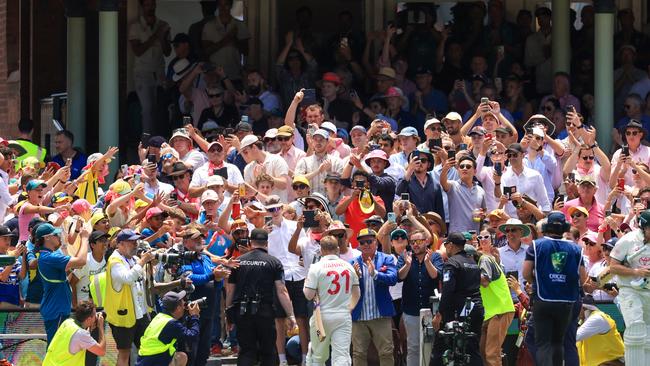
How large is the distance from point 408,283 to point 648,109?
267 inches

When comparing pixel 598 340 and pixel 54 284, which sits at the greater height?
pixel 54 284

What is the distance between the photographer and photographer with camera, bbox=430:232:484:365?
17938 millimetres

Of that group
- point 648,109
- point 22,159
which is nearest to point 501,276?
point 648,109

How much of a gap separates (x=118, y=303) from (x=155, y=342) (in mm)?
1260

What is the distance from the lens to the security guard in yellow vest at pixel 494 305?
18484mm

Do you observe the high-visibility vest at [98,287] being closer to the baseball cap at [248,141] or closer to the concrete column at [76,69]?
the baseball cap at [248,141]

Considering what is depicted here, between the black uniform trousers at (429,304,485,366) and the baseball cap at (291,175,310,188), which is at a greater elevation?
the baseball cap at (291,175,310,188)

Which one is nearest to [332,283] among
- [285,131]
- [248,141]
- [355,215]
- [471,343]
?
[471,343]

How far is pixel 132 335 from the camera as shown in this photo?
1842cm

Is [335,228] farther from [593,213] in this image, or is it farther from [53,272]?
[593,213]

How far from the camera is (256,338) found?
1845 cm

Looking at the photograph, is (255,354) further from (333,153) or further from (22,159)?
(22,159)

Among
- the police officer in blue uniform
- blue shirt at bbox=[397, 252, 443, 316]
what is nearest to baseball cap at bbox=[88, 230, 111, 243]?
blue shirt at bbox=[397, 252, 443, 316]

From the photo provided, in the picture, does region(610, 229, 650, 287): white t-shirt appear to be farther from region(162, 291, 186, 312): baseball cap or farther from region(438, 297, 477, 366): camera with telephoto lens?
region(162, 291, 186, 312): baseball cap
